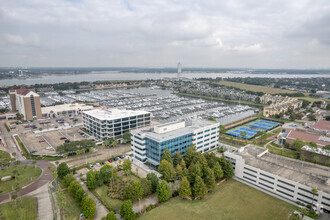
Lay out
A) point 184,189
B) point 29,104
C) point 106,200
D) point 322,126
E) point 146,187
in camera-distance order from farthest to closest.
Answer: point 29,104
point 322,126
point 146,187
point 106,200
point 184,189

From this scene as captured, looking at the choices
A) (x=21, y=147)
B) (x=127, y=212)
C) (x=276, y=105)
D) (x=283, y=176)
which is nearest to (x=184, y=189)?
(x=127, y=212)

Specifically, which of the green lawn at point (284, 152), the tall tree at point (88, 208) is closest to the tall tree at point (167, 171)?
the tall tree at point (88, 208)

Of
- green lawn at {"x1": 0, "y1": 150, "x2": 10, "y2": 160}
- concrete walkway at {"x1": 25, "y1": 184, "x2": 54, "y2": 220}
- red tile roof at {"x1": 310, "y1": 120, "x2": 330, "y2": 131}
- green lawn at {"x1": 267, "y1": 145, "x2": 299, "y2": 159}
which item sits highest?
red tile roof at {"x1": 310, "y1": 120, "x2": 330, "y2": 131}

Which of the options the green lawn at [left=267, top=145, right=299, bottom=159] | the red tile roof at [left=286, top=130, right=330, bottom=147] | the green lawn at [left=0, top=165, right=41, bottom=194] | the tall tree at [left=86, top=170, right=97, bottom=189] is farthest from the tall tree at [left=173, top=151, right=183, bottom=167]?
the red tile roof at [left=286, top=130, right=330, bottom=147]

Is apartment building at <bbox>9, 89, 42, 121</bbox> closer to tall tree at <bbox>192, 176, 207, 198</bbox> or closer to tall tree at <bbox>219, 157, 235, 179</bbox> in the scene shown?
tall tree at <bbox>192, 176, 207, 198</bbox>

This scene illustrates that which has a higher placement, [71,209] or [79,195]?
[79,195]

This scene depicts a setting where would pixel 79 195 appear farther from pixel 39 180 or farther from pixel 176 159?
pixel 176 159

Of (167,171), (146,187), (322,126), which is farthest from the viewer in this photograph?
(322,126)
